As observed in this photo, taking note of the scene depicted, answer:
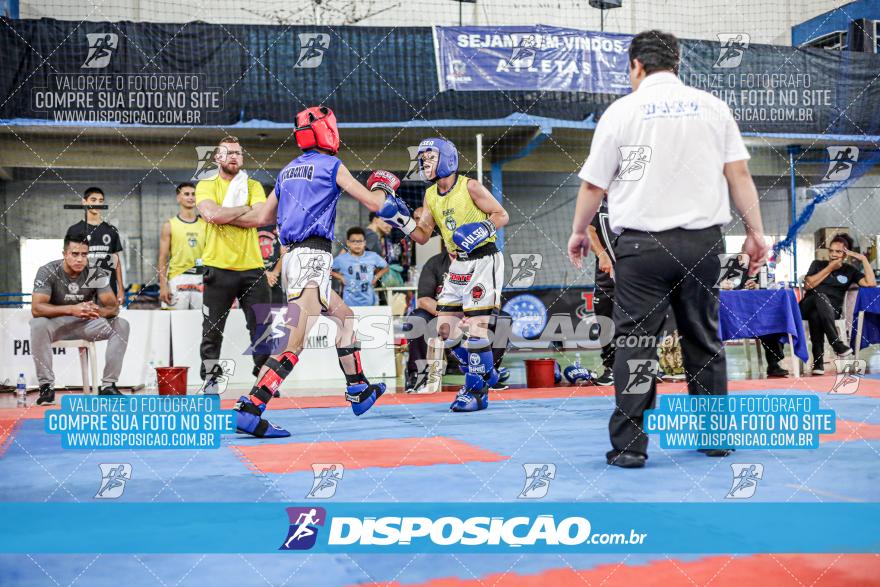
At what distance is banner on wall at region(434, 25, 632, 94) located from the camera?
367 inches

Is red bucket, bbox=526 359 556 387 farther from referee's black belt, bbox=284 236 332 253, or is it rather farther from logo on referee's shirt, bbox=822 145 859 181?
logo on referee's shirt, bbox=822 145 859 181

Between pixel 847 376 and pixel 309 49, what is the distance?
230 inches

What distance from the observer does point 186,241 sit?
6.16 meters

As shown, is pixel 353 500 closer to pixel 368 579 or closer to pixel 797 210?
pixel 368 579

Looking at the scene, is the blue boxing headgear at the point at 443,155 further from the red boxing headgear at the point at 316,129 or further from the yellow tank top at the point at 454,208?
the red boxing headgear at the point at 316,129

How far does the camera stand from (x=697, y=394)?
3188 millimetres

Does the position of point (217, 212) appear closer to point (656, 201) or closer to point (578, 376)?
point (656, 201)

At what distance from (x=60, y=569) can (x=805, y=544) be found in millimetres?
1723

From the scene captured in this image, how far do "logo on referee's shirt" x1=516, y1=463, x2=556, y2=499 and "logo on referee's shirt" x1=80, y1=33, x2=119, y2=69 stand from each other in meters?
8.09

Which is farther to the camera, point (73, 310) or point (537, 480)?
point (73, 310)

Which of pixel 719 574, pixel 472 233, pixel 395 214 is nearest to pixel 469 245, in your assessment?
pixel 472 233

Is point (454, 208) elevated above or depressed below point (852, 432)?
above

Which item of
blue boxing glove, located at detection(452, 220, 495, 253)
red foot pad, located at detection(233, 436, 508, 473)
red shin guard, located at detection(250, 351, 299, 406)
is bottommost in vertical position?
red foot pad, located at detection(233, 436, 508, 473)

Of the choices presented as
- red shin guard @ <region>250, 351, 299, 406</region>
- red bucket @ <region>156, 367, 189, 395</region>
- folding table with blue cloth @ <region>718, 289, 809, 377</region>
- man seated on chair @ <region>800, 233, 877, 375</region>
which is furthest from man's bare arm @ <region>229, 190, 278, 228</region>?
man seated on chair @ <region>800, 233, 877, 375</region>
